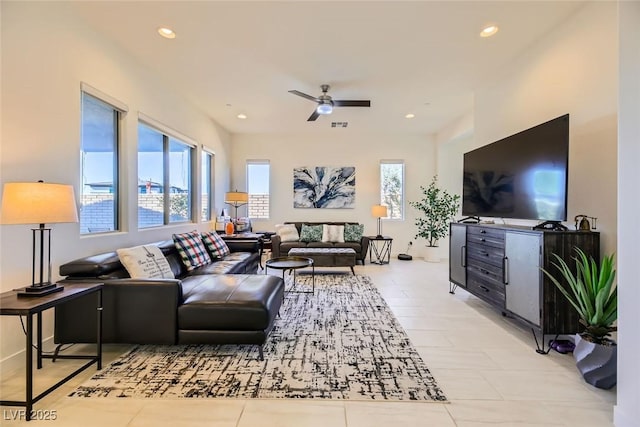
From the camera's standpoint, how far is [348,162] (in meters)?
7.23

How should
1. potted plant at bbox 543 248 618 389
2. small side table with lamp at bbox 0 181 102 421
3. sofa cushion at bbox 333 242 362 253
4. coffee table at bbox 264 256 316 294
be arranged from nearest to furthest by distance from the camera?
small side table with lamp at bbox 0 181 102 421
potted plant at bbox 543 248 618 389
coffee table at bbox 264 256 316 294
sofa cushion at bbox 333 242 362 253

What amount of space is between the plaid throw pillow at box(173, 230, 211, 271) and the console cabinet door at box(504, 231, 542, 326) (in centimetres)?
343

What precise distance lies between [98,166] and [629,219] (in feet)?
14.1

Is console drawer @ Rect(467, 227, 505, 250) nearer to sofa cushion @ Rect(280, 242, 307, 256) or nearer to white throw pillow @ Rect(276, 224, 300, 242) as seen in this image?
sofa cushion @ Rect(280, 242, 307, 256)

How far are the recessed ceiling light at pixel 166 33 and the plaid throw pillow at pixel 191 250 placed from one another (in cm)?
220

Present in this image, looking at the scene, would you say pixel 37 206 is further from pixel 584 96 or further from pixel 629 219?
pixel 584 96

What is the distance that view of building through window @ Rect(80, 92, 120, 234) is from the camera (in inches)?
117

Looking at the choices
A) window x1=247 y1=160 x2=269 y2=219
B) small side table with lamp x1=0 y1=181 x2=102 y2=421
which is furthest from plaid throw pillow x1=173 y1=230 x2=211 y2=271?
window x1=247 y1=160 x2=269 y2=219

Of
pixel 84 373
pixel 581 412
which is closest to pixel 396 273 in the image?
pixel 581 412

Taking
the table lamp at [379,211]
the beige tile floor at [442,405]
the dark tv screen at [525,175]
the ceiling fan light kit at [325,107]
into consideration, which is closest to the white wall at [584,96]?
the dark tv screen at [525,175]

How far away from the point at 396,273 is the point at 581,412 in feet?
12.2

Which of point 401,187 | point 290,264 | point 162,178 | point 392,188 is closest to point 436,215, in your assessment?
point 401,187

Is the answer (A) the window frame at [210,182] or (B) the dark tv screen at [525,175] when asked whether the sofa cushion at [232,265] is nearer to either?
(A) the window frame at [210,182]

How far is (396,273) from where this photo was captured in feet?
17.9
